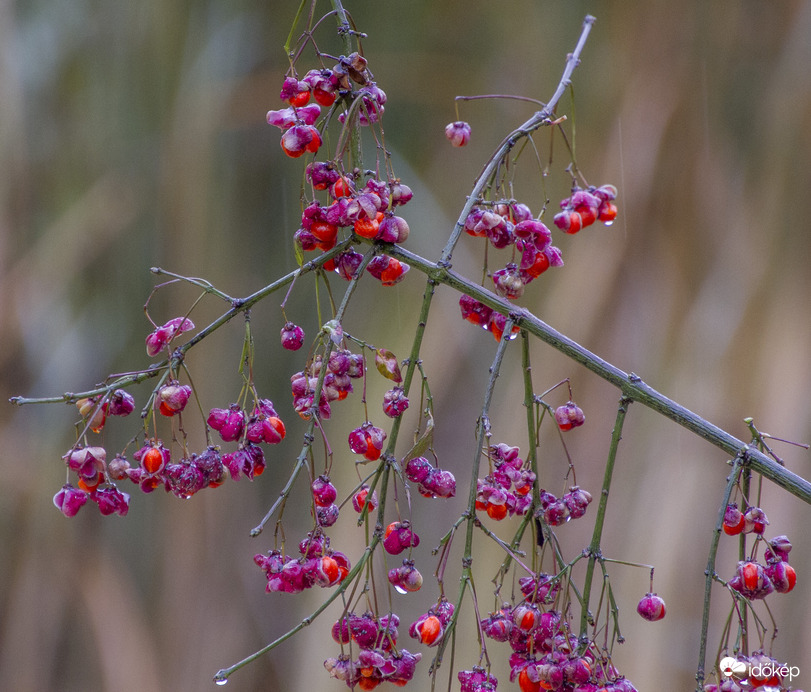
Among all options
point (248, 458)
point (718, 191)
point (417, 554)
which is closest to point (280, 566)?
point (248, 458)

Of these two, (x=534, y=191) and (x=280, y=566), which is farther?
(x=534, y=191)

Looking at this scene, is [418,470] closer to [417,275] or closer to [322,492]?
[322,492]

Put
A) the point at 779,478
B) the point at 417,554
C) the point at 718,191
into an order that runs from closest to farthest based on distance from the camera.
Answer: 1. the point at 779,478
2. the point at 718,191
3. the point at 417,554

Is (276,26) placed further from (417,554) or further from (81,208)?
(417,554)

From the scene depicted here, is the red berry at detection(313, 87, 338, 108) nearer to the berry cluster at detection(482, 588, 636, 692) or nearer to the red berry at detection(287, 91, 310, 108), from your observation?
the red berry at detection(287, 91, 310, 108)

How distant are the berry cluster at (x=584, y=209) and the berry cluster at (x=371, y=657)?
9.4 inches

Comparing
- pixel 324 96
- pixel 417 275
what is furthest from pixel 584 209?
pixel 417 275

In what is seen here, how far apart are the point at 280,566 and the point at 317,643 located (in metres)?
1.15

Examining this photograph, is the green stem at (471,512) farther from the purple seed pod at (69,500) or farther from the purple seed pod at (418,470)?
the purple seed pod at (69,500)

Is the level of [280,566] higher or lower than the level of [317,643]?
higher

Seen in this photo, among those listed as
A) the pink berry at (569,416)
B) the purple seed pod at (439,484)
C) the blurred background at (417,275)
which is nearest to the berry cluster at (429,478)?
the purple seed pod at (439,484)

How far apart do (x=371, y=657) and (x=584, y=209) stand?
0.93 feet

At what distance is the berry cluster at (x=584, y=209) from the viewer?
465 millimetres

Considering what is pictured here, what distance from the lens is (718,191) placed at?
1.41m
